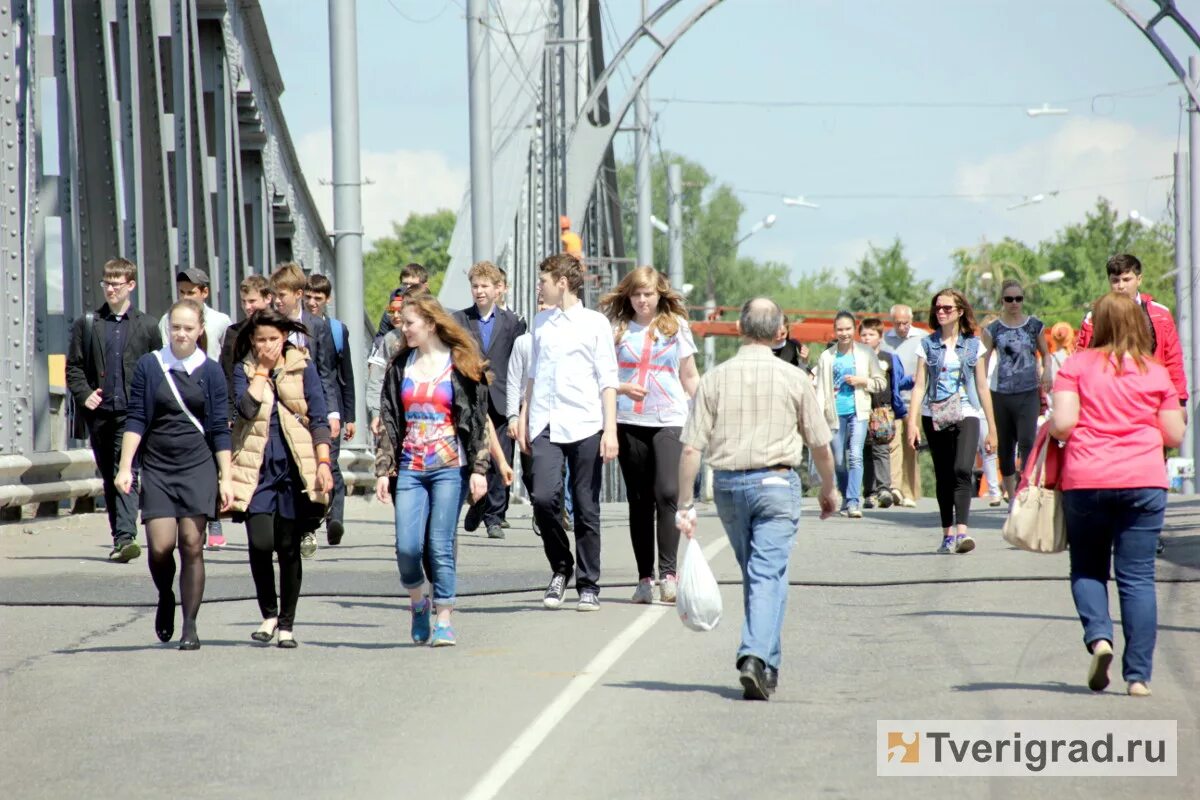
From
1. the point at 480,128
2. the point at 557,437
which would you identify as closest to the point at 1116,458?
the point at 557,437

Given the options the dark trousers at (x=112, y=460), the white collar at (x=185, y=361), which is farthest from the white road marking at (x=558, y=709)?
the dark trousers at (x=112, y=460)

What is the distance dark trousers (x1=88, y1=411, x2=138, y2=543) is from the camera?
12344mm

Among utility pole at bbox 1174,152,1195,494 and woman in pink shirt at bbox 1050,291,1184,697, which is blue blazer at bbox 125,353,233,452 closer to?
woman in pink shirt at bbox 1050,291,1184,697

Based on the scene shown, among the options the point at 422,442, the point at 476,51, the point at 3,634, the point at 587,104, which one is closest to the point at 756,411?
the point at 422,442

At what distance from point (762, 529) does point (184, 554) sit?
267 cm

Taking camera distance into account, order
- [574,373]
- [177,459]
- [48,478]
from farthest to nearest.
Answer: [48,478], [574,373], [177,459]

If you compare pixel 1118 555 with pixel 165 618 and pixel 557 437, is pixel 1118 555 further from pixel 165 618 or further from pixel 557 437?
pixel 165 618

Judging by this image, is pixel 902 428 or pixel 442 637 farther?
pixel 902 428

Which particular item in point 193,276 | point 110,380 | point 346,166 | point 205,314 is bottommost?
point 110,380

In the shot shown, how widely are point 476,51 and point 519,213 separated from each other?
8171 mm

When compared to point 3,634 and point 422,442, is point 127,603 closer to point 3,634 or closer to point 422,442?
point 3,634

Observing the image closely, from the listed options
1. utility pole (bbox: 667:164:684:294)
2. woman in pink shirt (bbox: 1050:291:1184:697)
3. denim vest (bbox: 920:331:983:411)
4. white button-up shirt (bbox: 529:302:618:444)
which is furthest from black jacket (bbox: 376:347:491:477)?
utility pole (bbox: 667:164:684:294)

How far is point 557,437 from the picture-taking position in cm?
1008

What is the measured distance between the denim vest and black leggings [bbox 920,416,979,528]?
0.55ft
